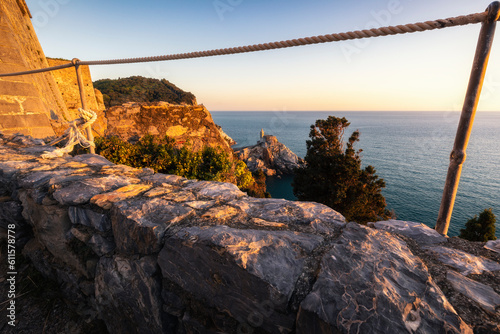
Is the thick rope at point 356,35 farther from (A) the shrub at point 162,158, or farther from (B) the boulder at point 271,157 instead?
(B) the boulder at point 271,157

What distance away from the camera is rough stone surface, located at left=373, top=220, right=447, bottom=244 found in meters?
1.64

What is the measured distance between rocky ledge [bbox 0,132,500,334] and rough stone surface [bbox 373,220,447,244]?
0.04 feet

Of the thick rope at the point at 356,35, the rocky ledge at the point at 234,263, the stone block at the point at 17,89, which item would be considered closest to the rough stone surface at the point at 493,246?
the rocky ledge at the point at 234,263

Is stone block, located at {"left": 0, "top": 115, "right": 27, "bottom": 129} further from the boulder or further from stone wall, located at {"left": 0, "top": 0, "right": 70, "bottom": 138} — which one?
the boulder

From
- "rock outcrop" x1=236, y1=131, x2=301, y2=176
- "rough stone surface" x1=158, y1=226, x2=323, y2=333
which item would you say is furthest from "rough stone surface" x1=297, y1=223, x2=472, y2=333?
"rock outcrop" x1=236, y1=131, x2=301, y2=176

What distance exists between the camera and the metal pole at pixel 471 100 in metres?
1.50

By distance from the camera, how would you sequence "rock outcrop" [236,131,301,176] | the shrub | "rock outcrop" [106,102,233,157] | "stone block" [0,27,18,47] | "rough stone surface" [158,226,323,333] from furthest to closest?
"rock outcrop" [236,131,301,176], "rock outcrop" [106,102,233,157], "stone block" [0,27,18,47], the shrub, "rough stone surface" [158,226,323,333]

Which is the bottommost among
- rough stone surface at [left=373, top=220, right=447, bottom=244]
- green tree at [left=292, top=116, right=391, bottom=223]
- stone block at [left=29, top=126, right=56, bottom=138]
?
green tree at [left=292, top=116, right=391, bottom=223]

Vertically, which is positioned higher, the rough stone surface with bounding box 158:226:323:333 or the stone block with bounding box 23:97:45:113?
the stone block with bounding box 23:97:45:113

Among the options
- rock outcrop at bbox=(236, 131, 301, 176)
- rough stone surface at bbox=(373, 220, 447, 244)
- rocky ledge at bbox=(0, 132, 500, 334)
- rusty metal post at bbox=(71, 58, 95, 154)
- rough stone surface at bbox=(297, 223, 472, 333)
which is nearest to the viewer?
rough stone surface at bbox=(297, 223, 472, 333)

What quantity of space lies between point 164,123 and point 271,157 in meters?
33.9

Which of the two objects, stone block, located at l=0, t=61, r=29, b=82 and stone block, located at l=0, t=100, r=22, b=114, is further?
stone block, located at l=0, t=61, r=29, b=82

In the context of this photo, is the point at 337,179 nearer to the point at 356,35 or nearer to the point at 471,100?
the point at 471,100

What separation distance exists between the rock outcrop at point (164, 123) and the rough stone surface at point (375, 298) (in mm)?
8276
